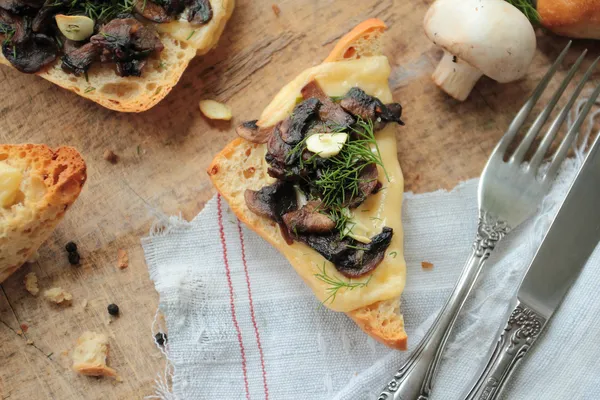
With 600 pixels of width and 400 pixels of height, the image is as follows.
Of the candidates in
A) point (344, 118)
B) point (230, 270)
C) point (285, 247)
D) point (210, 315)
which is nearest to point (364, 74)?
point (344, 118)

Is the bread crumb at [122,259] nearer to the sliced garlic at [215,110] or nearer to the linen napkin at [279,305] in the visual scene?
the linen napkin at [279,305]

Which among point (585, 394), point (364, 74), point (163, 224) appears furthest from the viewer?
point (163, 224)

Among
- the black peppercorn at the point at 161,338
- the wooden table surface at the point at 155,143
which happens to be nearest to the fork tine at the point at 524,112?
the wooden table surface at the point at 155,143

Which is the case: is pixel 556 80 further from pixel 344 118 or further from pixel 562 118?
pixel 344 118

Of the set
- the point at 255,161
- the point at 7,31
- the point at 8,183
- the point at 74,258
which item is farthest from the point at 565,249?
Result: the point at 7,31

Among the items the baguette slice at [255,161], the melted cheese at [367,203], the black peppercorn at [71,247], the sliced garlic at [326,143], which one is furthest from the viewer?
the black peppercorn at [71,247]

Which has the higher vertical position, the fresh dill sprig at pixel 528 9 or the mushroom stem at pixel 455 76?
the fresh dill sprig at pixel 528 9
